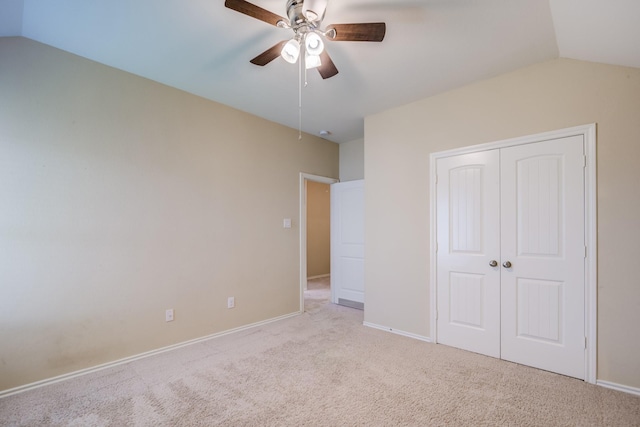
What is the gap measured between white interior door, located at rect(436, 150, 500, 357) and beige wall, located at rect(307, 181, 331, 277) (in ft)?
13.7

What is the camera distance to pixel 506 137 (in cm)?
271

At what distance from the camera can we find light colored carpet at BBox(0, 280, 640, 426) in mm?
1875

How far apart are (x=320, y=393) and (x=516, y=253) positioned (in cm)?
210

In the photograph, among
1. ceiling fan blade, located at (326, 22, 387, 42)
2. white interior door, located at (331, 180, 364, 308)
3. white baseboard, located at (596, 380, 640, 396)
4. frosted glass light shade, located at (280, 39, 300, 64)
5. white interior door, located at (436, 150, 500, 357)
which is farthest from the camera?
white interior door, located at (331, 180, 364, 308)

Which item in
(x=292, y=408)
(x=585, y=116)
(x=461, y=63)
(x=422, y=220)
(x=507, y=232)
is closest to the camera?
(x=292, y=408)

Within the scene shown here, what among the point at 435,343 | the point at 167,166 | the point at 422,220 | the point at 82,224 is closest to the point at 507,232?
the point at 422,220

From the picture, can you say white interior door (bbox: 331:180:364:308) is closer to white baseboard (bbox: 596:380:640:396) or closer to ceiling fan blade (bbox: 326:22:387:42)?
white baseboard (bbox: 596:380:640:396)

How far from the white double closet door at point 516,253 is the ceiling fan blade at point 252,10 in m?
2.21

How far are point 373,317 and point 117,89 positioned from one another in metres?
3.62

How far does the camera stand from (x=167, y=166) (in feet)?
9.71

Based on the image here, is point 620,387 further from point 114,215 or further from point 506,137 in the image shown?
point 114,215

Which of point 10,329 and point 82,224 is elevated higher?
point 82,224

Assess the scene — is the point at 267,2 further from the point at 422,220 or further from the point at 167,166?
the point at 422,220

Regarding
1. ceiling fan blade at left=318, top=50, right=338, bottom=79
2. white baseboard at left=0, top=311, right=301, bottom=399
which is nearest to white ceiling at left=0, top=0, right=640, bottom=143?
ceiling fan blade at left=318, top=50, right=338, bottom=79
